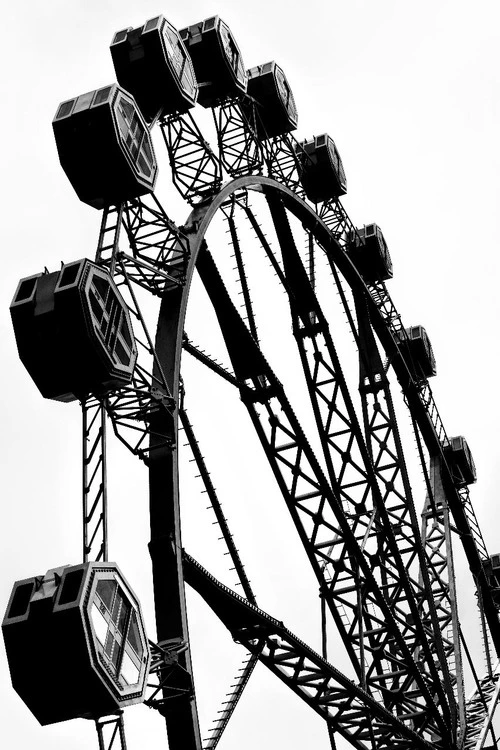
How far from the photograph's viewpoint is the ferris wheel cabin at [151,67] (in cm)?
2445

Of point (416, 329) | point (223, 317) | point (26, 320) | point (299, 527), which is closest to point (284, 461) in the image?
point (299, 527)

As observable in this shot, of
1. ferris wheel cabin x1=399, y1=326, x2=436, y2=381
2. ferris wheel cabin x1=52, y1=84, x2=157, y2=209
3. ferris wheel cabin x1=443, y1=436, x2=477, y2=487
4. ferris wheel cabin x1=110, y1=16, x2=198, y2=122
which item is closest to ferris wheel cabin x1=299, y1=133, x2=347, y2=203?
ferris wheel cabin x1=399, y1=326, x2=436, y2=381

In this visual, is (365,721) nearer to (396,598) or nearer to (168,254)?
(396,598)

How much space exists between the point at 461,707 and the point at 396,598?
14.8 feet

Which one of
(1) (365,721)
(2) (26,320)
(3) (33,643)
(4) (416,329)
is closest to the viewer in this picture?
(3) (33,643)

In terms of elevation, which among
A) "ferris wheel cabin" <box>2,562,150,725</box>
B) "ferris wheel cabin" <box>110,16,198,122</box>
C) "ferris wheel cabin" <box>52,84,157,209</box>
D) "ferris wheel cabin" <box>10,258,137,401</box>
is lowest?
"ferris wheel cabin" <box>2,562,150,725</box>

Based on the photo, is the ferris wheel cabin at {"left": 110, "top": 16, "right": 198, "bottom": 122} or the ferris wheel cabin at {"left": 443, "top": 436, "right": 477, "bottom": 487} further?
the ferris wheel cabin at {"left": 443, "top": 436, "right": 477, "bottom": 487}

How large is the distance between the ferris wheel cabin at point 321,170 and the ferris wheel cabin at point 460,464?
50.9ft

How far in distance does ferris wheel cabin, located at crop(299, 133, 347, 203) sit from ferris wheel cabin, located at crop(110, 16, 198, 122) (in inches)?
558

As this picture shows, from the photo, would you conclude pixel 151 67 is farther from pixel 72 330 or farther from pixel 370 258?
pixel 370 258

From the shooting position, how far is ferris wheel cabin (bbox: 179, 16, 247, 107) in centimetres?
2862

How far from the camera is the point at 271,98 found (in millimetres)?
33781

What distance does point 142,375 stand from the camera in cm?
2116

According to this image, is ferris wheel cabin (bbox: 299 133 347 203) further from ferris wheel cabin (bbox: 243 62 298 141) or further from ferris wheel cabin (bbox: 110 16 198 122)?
ferris wheel cabin (bbox: 110 16 198 122)
